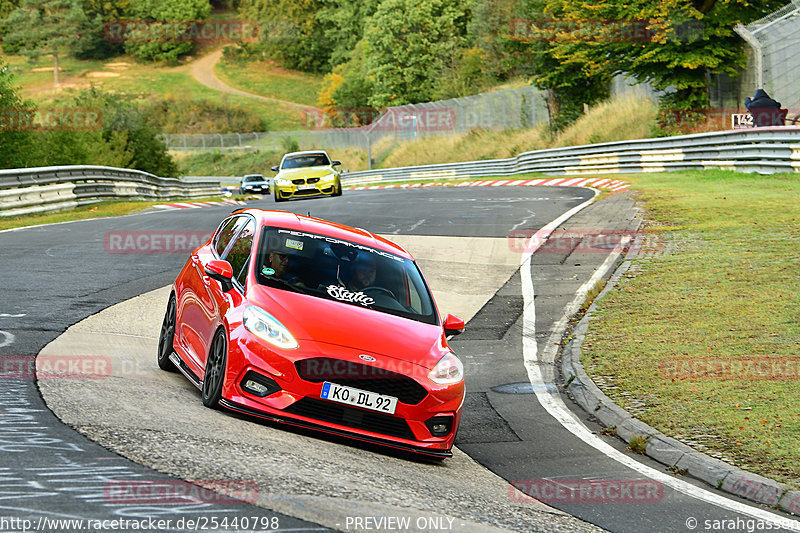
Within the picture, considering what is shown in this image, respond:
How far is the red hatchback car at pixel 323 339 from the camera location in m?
7.14

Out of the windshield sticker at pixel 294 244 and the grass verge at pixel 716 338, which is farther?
the windshield sticker at pixel 294 244

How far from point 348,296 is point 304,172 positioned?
2325 centimetres

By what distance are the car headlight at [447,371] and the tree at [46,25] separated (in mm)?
142389

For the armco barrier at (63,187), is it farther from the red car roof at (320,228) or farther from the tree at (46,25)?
the tree at (46,25)

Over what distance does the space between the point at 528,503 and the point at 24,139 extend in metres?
29.8

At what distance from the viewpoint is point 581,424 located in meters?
9.05

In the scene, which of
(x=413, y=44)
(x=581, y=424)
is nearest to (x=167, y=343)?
(x=581, y=424)

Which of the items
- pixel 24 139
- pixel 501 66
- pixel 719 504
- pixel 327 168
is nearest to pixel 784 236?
pixel 719 504

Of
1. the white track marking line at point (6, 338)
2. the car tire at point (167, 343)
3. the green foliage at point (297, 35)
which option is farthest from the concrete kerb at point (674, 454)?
the green foliage at point (297, 35)

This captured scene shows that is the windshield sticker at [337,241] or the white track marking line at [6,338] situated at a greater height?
the windshield sticker at [337,241]

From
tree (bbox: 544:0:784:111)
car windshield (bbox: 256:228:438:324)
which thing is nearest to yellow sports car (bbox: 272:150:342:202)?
tree (bbox: 544:0:784:111)

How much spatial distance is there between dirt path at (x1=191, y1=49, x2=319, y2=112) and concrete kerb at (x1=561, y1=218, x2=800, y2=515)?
119 metres

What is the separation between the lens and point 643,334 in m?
11.8

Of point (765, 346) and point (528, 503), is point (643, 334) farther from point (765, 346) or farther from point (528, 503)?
point (528, 503)
